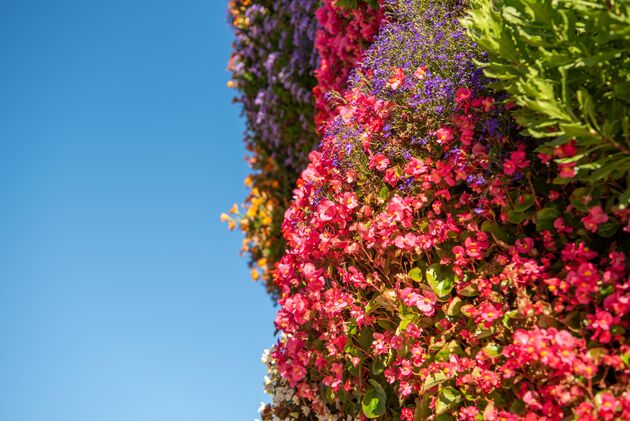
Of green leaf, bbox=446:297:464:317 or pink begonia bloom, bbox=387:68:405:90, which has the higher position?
pink begonia bloom, bbox=387:68:405:90

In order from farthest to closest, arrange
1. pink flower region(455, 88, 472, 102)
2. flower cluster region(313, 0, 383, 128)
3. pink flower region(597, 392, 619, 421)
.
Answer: flower cluster region(313, 0, 383, 128), pink flower region(455, 88, 472, 102), pink flower region(597, 392, 619, 421)

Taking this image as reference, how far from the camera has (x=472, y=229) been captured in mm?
3188

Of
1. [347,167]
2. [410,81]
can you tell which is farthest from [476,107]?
[347,167]

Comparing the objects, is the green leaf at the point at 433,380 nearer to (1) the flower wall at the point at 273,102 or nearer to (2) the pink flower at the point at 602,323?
(2) the pink flower at the point at 602,323

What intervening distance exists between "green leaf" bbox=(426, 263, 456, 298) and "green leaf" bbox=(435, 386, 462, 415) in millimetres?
408

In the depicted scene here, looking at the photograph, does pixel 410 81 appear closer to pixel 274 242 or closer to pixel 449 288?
pixel 449 288

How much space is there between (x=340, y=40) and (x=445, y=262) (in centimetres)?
373

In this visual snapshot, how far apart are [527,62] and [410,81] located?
100 cm

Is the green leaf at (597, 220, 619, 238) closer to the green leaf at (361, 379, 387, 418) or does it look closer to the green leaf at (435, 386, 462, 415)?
the green leaf at (435, 386, 462, 415)

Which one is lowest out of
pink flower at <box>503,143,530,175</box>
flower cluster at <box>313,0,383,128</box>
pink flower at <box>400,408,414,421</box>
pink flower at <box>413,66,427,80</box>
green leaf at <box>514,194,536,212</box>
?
pink flower at <box>400,408,414,421</box>

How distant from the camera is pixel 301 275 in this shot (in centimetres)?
405

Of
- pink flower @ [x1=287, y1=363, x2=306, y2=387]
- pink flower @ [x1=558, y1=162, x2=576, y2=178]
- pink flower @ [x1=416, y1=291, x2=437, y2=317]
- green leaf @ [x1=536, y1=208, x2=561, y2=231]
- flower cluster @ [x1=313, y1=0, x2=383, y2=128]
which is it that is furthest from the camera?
flower cluster @ [x1=313, y1=0, x2=383, y2=128]

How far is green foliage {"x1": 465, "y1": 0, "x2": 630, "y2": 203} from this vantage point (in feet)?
8.33

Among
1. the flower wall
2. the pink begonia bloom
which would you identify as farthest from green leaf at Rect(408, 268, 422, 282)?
the flower wall
